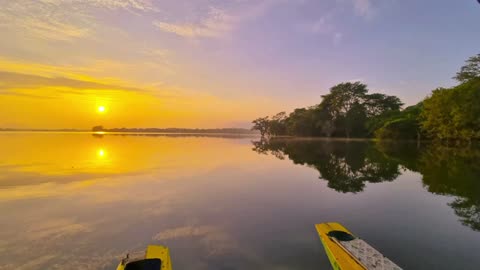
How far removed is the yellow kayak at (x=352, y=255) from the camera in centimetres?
594

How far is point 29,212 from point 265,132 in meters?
129

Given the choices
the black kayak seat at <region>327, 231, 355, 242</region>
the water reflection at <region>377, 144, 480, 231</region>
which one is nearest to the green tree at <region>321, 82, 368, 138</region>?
the water reflection at <region>377, 144, 480, 231</region>

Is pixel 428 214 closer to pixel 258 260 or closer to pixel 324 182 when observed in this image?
pixel 324 182

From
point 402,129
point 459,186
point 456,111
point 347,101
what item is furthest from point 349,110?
point 459,186

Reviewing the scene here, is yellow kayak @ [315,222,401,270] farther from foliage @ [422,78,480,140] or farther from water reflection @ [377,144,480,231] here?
foliage @ [422,78,480,140]

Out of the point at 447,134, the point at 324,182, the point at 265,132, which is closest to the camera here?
the point at 324,182

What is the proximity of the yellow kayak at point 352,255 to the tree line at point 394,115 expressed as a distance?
50148mm

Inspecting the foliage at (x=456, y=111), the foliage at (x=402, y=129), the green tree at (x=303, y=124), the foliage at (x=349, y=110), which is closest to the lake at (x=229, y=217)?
the foliage at (x=456, y=111)

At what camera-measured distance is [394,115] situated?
74.2 m

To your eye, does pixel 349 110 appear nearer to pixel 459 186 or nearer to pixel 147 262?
pixel 459 186

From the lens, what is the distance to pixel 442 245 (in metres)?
8.30

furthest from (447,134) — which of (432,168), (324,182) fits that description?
(324,182)

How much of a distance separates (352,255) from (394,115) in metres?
78.2

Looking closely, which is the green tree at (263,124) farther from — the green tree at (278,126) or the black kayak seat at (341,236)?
the black kayak seat at (341,236)
